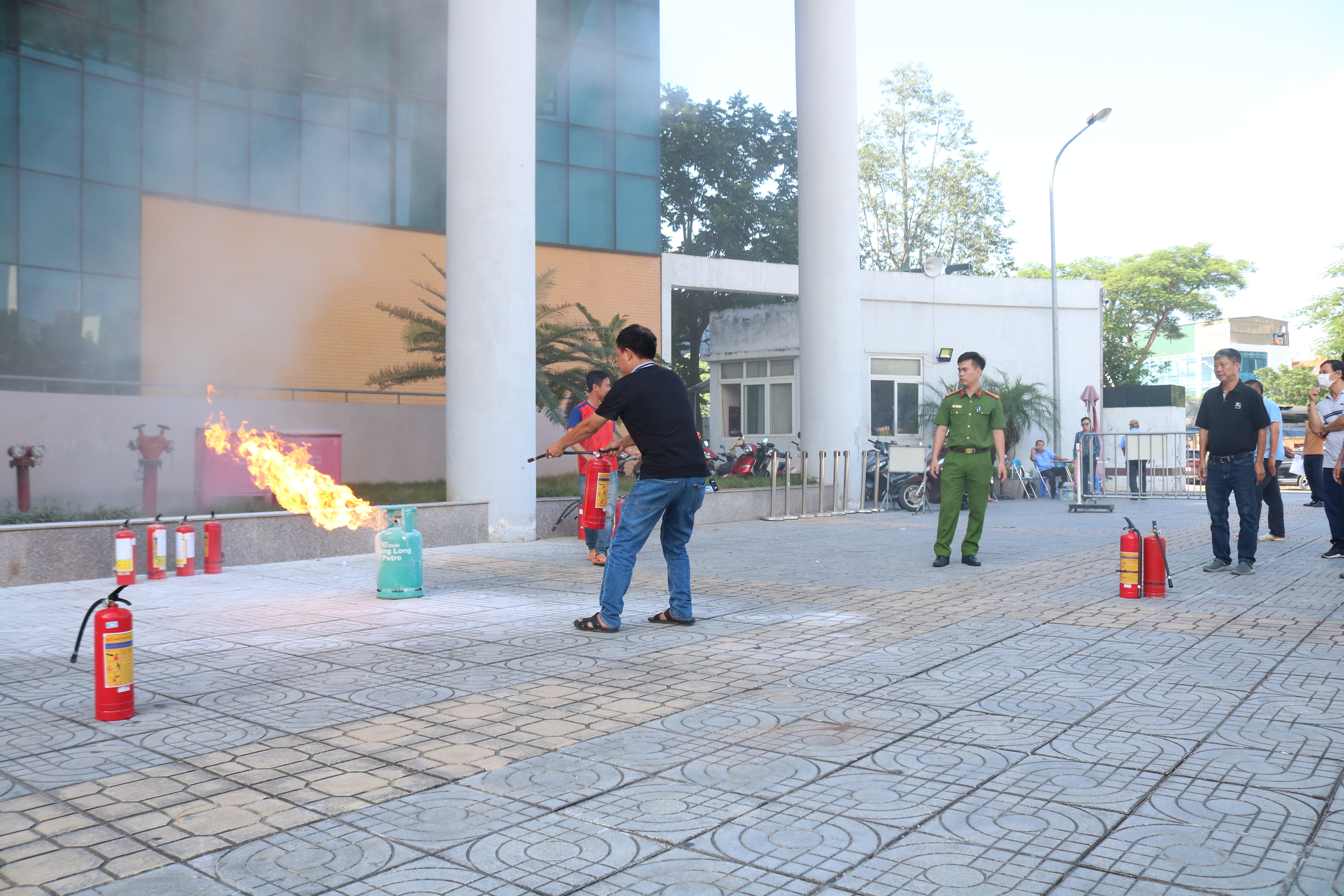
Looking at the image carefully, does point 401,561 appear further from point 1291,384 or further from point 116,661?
point 1291,384

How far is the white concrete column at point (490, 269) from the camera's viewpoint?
12.6 metres

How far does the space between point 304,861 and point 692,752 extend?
1533 mm

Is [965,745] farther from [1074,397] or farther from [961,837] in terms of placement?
[1074,397]

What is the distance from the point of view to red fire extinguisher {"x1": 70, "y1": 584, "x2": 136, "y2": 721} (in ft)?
14.6

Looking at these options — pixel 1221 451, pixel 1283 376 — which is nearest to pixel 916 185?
pixel 1283 376

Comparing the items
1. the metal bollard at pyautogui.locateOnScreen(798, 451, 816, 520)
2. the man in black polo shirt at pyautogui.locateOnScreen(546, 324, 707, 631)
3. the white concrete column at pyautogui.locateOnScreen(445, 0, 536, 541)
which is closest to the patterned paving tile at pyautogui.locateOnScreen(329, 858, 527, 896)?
the man in black polo shirt at pyautogui.locateOnScreen(546, 324, 707, 631)

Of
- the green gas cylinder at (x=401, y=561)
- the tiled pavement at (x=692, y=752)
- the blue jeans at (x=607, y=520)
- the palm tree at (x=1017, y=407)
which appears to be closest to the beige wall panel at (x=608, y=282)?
the palm tree at (x=1017, y=407)

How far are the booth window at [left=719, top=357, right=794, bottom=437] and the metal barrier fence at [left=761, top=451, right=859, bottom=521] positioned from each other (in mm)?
7926

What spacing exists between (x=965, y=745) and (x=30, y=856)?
321cm

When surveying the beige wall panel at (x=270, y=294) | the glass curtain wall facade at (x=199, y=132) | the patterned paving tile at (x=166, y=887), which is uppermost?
the glass curtain wall facade at (x=199, y=132)

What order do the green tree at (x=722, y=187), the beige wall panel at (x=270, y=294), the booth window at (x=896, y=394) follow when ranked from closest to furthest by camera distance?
the beige wall panel at (x=270, y=294), the booth window at (x=896, y=394), the green tree at (x=722, y=187)

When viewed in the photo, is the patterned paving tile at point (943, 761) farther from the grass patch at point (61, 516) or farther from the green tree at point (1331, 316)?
the green tree at point (1331, 316)

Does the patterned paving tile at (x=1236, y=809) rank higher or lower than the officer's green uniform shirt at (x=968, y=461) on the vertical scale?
lower

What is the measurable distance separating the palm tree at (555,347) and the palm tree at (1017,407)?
11.9m
